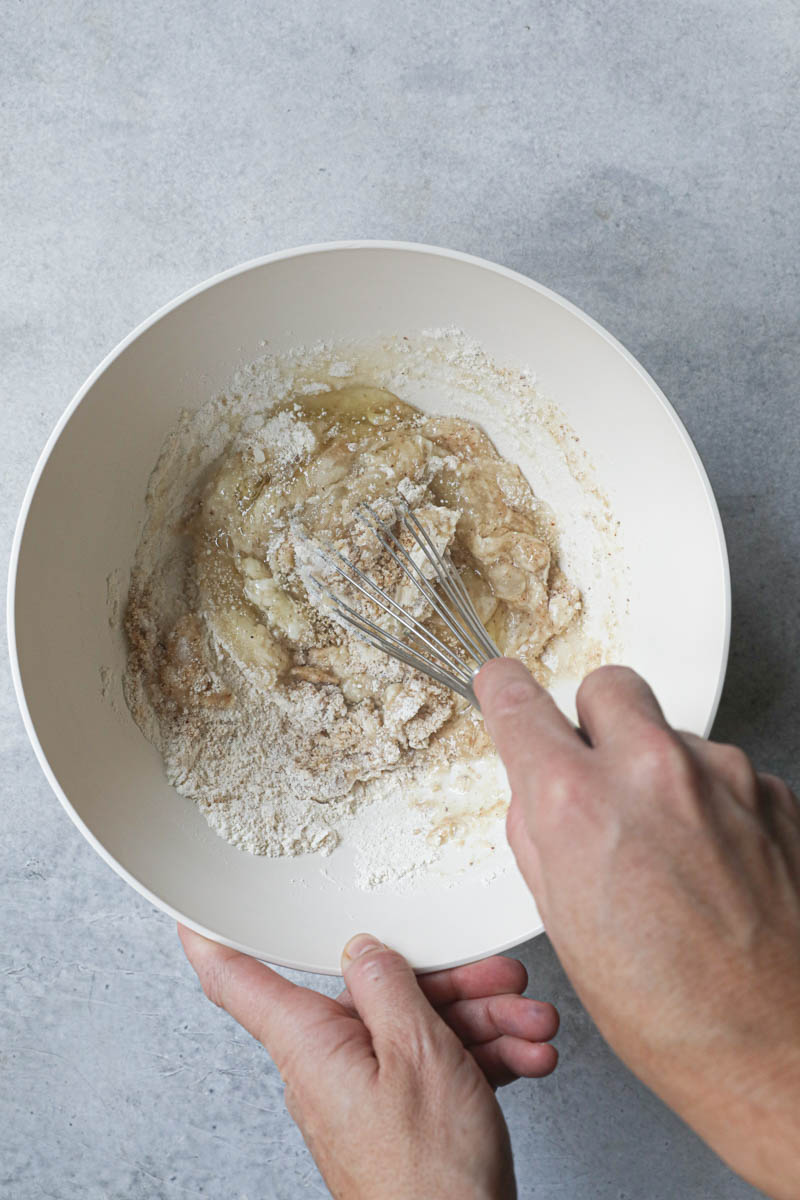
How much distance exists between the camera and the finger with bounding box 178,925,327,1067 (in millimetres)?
1045

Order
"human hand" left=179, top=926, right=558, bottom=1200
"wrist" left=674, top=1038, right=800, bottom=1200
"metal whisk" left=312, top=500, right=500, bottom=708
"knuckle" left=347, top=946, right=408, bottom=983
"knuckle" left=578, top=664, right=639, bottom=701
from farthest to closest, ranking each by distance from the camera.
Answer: "metal whisk" left=312, top=500, right=500, bottom=708
"knuckle" left=347, top=946, right=408, bottom=983
"human hand" left=179, top=926, right=558, bottom=1200
"knuckle" left=578, top=664, right=639, bottom=701
"wrist" left=674, top=1038, right=800, bottom=1200

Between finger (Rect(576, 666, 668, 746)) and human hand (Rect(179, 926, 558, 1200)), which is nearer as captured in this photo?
finger (Rect(576, 666, 668, 746))

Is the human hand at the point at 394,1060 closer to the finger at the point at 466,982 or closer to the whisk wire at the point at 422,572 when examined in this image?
the finger at the point at 466,982

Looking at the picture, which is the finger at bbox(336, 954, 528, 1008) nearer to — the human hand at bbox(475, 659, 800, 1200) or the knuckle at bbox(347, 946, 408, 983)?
the knuckle at bbox(347, 946, 408, 983)

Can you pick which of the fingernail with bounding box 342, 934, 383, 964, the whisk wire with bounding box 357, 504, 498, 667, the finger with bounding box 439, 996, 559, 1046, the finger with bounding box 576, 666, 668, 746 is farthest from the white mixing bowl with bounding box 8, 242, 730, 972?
the finger with bounding box 576, 666, 668, 746

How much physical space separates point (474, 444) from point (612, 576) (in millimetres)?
298

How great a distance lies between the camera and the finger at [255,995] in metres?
1.04

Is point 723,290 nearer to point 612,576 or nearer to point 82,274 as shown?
point 612,576

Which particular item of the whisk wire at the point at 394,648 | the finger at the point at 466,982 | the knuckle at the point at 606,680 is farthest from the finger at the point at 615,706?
the finger at the point at 466,982

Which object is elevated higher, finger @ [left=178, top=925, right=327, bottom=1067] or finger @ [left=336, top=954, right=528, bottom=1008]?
finger @ [left=178, top=925, right=327, bottom=1067]

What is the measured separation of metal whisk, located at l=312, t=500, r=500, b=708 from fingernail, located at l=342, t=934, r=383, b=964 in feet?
1.22

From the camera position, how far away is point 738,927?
25.7 inches

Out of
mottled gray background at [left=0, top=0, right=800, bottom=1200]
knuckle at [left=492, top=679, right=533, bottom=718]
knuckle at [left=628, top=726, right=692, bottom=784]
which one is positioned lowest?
knuckle at [left=628, top=726, right=692, bottom=784]

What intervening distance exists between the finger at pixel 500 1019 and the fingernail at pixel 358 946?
0.17m
